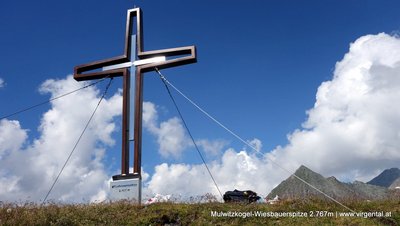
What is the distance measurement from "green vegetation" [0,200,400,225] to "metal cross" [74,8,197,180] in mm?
3338

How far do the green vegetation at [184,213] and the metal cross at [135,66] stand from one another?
334 centimetres

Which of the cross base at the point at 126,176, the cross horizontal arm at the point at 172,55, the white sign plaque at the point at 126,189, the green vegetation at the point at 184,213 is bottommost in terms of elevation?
the green vegetation at the point at 184,213

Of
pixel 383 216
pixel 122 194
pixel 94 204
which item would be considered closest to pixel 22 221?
pixel 94 204

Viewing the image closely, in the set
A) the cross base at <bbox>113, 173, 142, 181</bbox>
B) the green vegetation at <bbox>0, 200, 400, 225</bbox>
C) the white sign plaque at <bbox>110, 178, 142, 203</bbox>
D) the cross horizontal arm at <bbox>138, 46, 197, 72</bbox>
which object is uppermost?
the cross horizontal arm at <bbox>138, 46, 197, 72</bbox>

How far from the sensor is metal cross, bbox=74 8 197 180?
17031 millimetres

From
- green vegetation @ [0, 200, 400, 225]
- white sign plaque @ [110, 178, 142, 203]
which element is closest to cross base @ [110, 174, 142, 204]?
white sign plaque @ [110, 178, 142, 203]

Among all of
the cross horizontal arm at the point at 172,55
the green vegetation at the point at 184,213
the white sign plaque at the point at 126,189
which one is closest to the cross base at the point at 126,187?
the white sign plaque at the point at 126,189

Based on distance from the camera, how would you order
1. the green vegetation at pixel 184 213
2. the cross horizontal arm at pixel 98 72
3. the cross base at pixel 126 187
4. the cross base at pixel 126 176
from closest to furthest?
the green vegetation at pixel 184 213 < the cross base at pixel 126 187 < the cross base at pixel 126 176 < the cross horizontal arm at pixel 98 72

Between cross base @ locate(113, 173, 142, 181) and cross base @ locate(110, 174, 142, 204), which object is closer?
cross base @ locate(110, 174, 142, 204)

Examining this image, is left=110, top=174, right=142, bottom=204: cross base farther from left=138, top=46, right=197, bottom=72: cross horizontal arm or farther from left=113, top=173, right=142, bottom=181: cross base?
left=138, top=46, right=197, bottom=72: cross horizontal arm

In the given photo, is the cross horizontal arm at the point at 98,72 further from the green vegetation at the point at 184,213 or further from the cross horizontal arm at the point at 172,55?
the green vegetation at the point at 184,213

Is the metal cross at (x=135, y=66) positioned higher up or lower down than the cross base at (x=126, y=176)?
higher up

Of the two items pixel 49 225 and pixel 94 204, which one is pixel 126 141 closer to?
pixel 94 204

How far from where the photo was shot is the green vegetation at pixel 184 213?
12.3 metres
